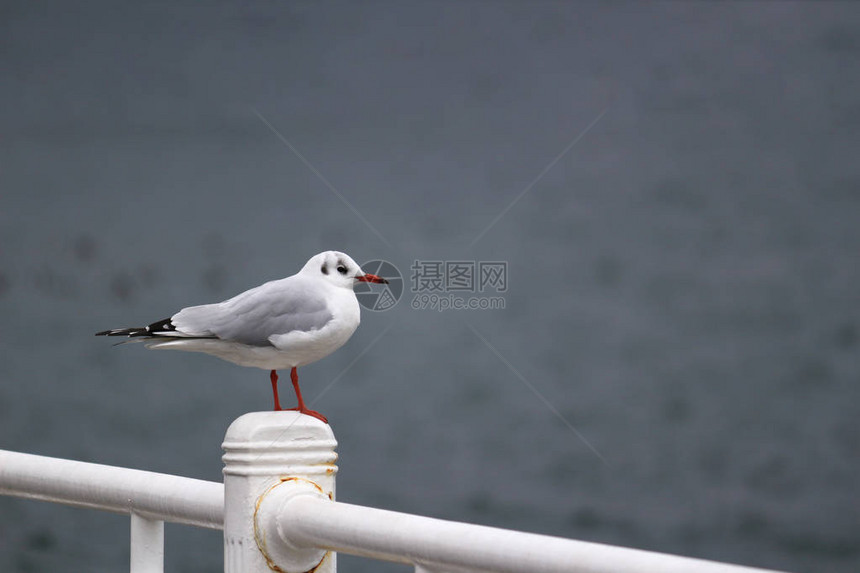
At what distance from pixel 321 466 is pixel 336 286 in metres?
0.22

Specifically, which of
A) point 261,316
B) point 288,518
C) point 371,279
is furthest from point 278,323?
point 288,518

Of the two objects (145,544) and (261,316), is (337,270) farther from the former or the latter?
(145,544)

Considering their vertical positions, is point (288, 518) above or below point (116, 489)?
below

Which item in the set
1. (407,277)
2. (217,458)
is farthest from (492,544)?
(217,458)

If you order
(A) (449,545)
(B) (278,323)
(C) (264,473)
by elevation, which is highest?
(B) (278,323)

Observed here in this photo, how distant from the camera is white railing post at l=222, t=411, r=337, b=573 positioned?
1124 millimetres

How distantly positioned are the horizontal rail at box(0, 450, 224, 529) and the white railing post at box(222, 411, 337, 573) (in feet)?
0.27

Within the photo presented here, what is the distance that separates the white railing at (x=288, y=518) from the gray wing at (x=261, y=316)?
11 cm

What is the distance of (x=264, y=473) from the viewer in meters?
1.13

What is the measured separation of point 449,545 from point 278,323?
380 mm

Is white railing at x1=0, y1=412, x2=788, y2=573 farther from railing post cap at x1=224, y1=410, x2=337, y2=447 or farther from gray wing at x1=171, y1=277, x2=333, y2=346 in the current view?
gray wing at x1=171, y1=277, x2=333, y2=346

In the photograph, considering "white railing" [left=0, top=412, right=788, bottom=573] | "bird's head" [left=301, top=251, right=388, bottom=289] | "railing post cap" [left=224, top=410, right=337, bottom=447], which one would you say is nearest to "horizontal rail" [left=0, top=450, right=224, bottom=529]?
"white railing" [left=0, top=412, right=788, bottom=573]

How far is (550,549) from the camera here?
0.86 m

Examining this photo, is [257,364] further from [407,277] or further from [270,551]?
[407,277]
